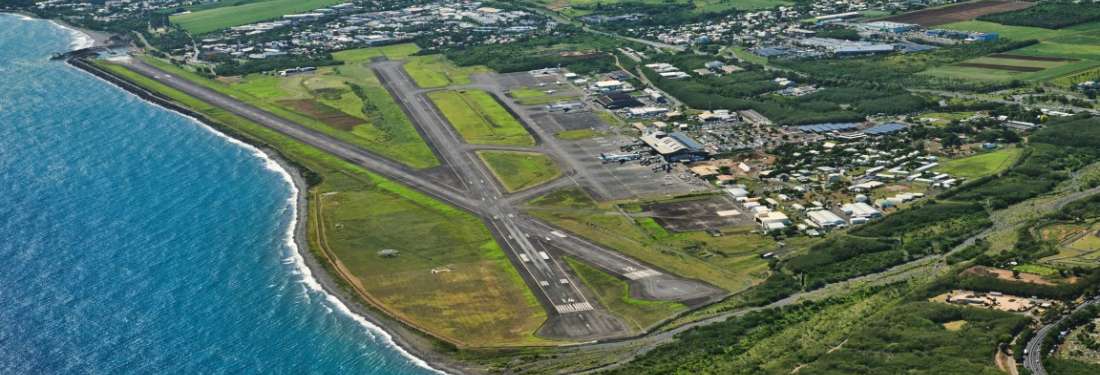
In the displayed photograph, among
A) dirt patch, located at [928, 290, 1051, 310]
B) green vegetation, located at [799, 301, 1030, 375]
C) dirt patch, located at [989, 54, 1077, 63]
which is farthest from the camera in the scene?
dirt patch, located at [989, 54, 1077, 63]

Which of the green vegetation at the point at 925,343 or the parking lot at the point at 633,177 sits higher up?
the green vegetation at the point at 925,343

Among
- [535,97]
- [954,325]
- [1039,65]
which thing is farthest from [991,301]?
[1039,65]

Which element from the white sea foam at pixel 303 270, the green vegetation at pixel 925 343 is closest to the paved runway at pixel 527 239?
the white sea foam at pixel 303 270

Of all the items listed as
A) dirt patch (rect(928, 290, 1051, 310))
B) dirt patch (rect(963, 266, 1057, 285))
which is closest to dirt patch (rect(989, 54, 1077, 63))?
dirt patch (rect(963, 266, 1057, 285))

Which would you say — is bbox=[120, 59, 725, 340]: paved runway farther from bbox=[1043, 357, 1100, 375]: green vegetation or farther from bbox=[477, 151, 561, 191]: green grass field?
bbox=[1043, 357, 1100, 375]: green vegetation

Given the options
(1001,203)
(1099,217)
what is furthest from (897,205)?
(1099,217)

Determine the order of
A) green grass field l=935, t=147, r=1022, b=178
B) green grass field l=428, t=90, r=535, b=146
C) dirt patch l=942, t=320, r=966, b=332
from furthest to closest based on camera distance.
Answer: green grass field l=428, t=90, r=535, b=146 → green grass field l=935, t=147, r=1022, b=178 → dirt patch l=942, t=320, r=966, b=332

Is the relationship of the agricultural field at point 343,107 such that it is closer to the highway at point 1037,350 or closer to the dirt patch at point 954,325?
the dirt patch at point 954,325
